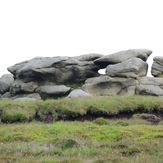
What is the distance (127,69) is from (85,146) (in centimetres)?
2828

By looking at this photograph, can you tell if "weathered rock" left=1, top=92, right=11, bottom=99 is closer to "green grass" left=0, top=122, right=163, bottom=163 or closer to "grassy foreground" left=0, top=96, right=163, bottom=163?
"grassy foreground" left=0, top=96, right=163, bottom=163

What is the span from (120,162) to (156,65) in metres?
36.6

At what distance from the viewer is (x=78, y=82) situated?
4388 centimetres

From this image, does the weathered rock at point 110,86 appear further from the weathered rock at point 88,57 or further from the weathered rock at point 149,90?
the weathered rock at point 88,57

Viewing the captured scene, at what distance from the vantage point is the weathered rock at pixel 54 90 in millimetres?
39153

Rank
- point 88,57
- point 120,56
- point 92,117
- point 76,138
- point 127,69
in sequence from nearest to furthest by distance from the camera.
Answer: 1. point 76,138
2. point 92,117
3. point 127,69
4. point 120,56
5. point 88,57

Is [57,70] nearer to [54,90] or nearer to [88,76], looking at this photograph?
[54,90]

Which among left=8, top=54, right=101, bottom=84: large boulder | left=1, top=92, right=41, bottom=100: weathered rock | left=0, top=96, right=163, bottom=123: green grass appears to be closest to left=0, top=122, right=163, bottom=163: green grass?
left=0, top=96, right=163, bottom=123: green grass

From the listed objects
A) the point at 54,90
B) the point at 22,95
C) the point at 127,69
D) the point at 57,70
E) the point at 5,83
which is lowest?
the point at 22,95

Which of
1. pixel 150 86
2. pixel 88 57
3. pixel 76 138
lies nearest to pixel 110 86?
pixel 150 86

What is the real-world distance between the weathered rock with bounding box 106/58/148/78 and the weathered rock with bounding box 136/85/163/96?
2.29 metres

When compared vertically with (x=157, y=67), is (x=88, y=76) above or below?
below

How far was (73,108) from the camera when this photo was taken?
855 inches

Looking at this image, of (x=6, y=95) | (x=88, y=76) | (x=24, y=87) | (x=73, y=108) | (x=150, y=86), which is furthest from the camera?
(x=6, y=95)
